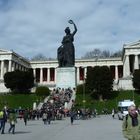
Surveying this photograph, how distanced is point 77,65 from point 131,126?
421ft

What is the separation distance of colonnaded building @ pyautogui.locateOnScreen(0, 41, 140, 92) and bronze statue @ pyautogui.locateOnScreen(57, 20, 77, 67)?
49.6 metres

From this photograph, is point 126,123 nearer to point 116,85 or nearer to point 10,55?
point 116,85

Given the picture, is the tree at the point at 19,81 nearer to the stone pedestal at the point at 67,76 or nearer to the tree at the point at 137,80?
the tree at the point at 137,80

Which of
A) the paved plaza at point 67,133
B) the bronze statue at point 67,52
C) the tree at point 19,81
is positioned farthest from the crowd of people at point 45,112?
the tree at point 19,81

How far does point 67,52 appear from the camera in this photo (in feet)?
229

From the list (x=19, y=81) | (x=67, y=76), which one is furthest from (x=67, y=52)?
(x=19, y=81)

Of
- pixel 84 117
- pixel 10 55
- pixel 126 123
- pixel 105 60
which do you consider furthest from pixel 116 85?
pixel 126 123

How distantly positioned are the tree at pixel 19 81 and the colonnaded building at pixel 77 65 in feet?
53.5

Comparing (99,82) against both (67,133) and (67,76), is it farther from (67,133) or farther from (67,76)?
(67,133)

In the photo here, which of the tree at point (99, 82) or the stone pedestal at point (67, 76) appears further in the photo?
the tree at point (99, 82)

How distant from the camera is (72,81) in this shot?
69.2m

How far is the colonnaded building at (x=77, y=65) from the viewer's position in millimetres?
125500

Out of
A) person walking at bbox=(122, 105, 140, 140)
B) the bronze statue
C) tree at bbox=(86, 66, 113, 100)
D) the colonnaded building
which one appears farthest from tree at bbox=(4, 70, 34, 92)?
person walking at bbox=(122, 105, 140, 140)

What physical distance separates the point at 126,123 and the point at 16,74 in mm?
93794
